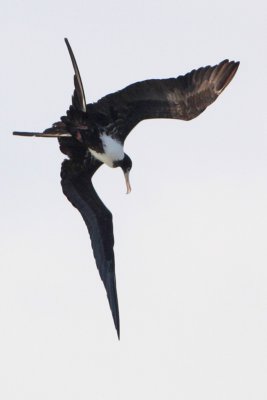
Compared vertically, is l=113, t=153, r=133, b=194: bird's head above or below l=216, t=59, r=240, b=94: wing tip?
below

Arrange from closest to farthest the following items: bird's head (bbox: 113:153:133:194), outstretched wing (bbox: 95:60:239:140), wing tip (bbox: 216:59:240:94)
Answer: wing tip (bbox: 216:59:240:94), outstretched wing (bbox: 95:60:239:140), bird's head (bbox: 113:153:133:194)

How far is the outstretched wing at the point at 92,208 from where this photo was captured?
38.5 feet

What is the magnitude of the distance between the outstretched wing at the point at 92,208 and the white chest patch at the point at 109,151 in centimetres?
19

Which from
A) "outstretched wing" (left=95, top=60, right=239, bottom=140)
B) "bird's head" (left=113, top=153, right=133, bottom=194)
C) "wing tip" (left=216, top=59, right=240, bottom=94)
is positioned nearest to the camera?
"wing tip" (left=216, top=59, right=240, bottom=94)

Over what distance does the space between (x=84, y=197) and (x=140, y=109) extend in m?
1.13

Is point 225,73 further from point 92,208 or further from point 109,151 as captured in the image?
point 92,208

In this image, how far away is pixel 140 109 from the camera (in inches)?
465

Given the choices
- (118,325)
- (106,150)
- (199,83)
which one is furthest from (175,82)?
(118,325)

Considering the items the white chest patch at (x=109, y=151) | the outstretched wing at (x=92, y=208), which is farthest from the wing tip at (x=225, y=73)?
the outstretched wing at (x=92, y=208)

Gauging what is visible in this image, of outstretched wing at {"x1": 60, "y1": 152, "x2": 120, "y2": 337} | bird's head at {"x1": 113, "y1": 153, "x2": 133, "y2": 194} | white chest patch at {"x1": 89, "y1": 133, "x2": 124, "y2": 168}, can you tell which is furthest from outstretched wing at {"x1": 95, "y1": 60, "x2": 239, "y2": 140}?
outstretched wing at {"x1": 60, "y1": 152, "x2": 120, "y2": 337}

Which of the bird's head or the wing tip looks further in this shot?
the bird's head

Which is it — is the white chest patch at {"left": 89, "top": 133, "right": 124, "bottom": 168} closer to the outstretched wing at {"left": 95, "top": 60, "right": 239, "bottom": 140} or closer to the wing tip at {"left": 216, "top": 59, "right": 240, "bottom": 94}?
the outstretched wing at {"left": 95, "top": 60, "right": 239, "bottom": 140}

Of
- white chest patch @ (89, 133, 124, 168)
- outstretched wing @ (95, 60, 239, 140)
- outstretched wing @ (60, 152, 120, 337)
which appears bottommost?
outstretched wing @ (60, 152, 120, 337)

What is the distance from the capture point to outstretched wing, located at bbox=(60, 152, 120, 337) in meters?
11.7
